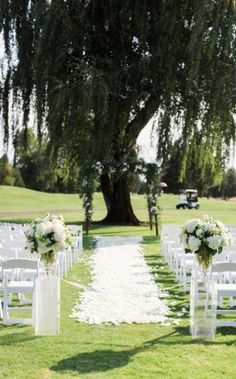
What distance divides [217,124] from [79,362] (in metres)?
15.2

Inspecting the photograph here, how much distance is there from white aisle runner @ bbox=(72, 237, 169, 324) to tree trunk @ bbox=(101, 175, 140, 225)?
34.1 feet

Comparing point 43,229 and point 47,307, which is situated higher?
point 43,229

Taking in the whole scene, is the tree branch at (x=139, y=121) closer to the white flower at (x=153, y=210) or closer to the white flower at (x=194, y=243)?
the white flower at (x=153, y=210)

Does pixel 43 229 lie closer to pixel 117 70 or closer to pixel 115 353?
pixel 115 353

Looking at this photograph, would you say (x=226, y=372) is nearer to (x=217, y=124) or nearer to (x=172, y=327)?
(x=172, y=327)

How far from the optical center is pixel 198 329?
6508 mm

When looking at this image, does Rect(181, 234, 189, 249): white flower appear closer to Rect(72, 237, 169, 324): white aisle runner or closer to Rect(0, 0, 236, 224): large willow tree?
Rect(72, 237, 169, 324): white aisle runner

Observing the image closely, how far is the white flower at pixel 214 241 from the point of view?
260 inches

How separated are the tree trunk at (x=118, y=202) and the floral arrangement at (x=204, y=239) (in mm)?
17876

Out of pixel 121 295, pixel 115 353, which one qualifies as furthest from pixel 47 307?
pixel 121 295

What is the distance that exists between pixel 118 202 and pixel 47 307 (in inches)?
729

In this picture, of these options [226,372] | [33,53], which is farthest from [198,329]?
[33,53]

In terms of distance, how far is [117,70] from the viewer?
2005 centimetres

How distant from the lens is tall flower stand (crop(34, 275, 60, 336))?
6551 mm
